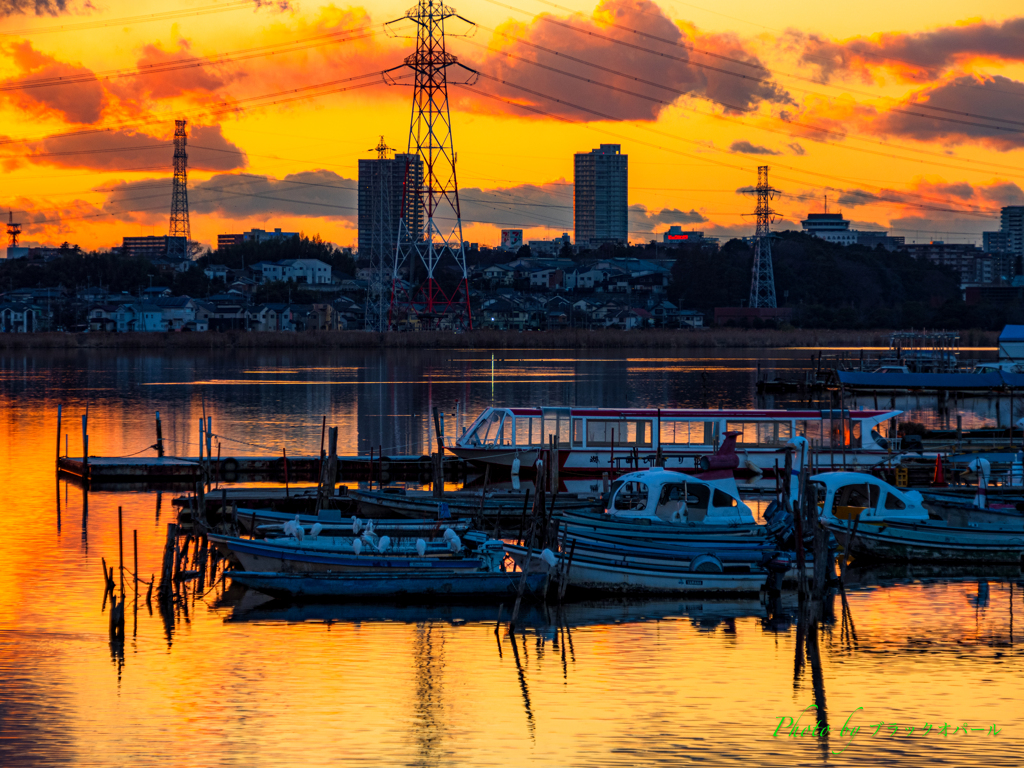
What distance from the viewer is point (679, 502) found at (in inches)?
1143

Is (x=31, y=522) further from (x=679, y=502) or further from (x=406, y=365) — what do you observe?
(x=406, y=365)

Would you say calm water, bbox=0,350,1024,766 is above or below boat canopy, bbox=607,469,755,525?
below

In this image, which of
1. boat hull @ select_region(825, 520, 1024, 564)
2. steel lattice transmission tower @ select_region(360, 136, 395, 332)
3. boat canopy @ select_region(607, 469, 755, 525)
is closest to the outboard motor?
boat canopy @ select_region(607, 469, 755, 525)

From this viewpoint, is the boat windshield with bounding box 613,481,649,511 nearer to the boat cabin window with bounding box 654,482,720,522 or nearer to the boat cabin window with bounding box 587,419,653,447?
the boat cabin window with bounding box 654,482,720,522

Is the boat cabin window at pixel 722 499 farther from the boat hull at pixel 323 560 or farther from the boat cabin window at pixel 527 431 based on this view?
the boat cabin window at pixel 527 431

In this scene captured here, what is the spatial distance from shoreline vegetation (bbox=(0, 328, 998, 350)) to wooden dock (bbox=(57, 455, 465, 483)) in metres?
105

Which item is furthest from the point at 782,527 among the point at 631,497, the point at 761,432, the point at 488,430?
the point at 761,432

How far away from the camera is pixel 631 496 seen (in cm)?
2991

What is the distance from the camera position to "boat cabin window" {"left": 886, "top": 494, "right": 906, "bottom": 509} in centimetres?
3073

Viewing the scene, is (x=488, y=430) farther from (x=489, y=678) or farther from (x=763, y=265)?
(x=763, y=265)

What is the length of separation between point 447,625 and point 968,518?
14914mm

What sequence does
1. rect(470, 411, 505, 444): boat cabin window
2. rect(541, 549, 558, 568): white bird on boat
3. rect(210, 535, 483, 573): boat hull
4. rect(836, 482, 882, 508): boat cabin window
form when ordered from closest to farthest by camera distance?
1. rect(541, 549, 558, 568): white bird on boat
2. rect(210, 535, 483, 573): boat hull
3. rect(836, 482, 882, 508): boat cabin window
4. rect(470, 411, 505, 444): boat cabin window

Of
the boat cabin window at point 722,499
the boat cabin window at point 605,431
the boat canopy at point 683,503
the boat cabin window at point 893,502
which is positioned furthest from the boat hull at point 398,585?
the boat cabin window at point 605,431

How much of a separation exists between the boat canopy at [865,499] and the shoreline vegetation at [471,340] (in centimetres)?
12010
